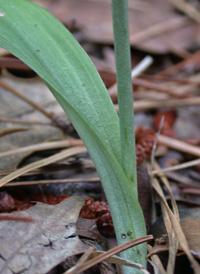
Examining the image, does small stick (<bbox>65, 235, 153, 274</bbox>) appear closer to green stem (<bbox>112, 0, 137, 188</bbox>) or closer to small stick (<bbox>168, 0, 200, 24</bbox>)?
green stem (<bbox>112, 0, 137, 188</bbox>)

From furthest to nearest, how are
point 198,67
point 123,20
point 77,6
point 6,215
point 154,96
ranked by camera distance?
point 77,6, point 198,67, point 154,96, point 6,215, point 123,20

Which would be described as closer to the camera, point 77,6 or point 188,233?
point 188,233

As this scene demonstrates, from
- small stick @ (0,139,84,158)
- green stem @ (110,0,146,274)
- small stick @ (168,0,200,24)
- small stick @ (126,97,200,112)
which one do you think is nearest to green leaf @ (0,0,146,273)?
green stem @ (110,0,146,274)

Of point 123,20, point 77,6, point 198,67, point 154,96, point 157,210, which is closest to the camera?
point 123,20

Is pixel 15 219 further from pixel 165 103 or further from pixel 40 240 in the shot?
pixel 165 103

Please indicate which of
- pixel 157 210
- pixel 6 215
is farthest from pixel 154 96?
pixel 6 215

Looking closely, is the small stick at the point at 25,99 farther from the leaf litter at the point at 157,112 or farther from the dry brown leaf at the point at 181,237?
the dry brown leaf at the point at 181,237

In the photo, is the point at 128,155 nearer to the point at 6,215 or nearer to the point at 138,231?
the point at 138,231
